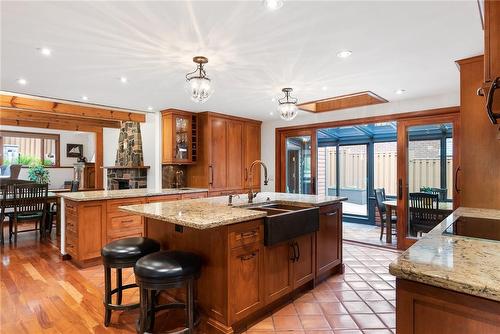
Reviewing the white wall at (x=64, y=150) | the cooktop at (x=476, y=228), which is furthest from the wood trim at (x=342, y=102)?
the white wall at (x=64, y=150)

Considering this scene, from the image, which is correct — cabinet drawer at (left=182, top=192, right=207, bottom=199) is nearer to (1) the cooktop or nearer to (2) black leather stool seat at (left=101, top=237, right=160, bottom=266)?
(2) black leather stool seat at (left=101, top=237, right=160, bottom=266)

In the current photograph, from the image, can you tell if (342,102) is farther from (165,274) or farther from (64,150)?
(64,150)

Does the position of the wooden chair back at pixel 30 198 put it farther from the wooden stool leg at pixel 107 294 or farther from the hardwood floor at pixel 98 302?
the wooden stool leg at pixel 107 294

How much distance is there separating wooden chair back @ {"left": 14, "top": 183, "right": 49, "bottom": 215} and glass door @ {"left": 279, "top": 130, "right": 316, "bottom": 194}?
4546 millimetres

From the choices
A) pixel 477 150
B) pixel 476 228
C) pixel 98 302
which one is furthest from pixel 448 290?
pixel 98 302

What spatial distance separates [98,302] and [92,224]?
1319 mm

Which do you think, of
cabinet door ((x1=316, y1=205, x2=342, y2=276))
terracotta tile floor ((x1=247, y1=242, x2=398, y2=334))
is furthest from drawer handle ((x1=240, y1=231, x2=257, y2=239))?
cabinet door ((x1=316, y1=205, x2=342, y2=276))

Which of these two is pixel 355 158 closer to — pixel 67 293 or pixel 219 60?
pixel 219 60

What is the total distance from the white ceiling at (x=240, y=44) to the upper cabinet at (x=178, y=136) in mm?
1358

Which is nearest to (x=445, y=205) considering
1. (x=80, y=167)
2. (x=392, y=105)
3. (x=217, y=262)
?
(x=392, y=105)

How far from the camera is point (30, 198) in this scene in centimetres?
496

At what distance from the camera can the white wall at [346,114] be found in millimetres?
4129

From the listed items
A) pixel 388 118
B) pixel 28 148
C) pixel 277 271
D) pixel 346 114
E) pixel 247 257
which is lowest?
pixel 277 271

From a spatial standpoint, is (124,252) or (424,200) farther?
(424,200)
